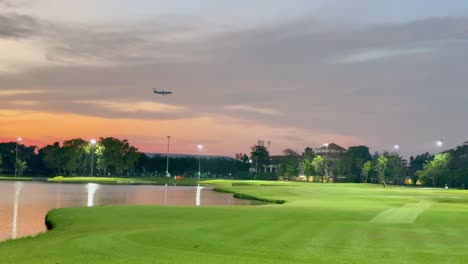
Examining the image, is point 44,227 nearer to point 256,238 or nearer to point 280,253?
point 256,238

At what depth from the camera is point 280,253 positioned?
63.5 feet

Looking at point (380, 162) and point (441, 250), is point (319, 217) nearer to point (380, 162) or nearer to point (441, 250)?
point (441, 250)

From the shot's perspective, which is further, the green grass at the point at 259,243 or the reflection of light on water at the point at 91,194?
the reflection of light on water at the point at 91,194

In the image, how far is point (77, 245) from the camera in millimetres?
20656

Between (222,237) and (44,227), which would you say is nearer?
(222,237)

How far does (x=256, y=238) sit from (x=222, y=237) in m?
1.50

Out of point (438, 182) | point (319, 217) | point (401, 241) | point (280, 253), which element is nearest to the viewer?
point (280, 253)

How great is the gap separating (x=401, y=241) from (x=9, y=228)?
81.1ft

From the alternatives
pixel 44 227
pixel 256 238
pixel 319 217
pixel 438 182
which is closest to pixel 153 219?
pixel 44 227

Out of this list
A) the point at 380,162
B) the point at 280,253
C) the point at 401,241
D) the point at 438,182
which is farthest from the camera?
the point at 380,162

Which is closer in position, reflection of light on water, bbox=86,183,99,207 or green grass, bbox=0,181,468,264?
green grass, bbox=0,181,468,264

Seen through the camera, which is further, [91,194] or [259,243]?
[91,194]

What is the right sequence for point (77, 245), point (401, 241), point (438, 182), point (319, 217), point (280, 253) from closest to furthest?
1. point (280, 253)
2. point (77, 245)
3. point (401, 241)
4. point (319, 217)
5. point (438, 182)

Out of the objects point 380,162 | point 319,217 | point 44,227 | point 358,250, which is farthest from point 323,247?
point 380,162
